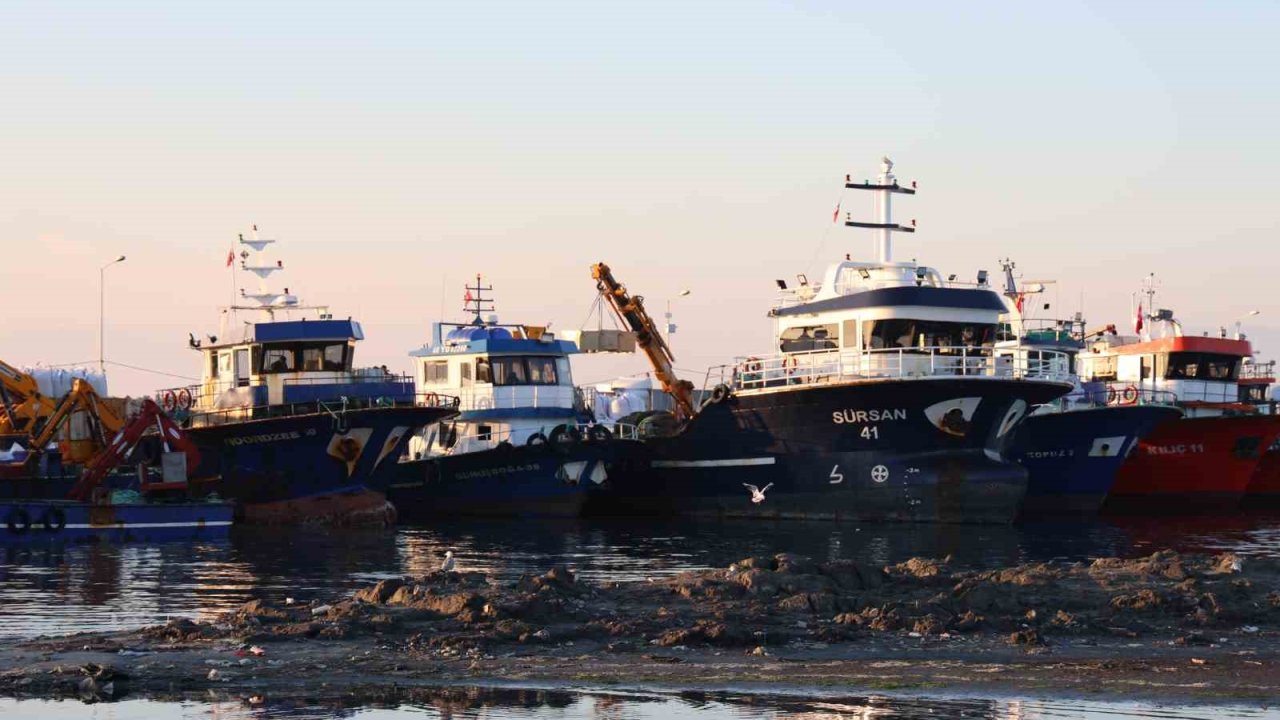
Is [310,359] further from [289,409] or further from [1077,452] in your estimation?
[1077,452]

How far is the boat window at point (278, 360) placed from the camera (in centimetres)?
4459

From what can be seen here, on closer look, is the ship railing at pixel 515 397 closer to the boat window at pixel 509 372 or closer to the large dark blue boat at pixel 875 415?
the boat window at pixel 509 372

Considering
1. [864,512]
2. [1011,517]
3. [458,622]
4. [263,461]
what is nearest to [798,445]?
[864,512]

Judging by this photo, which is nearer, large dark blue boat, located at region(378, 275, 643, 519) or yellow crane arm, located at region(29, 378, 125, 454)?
yellow crane arm, located at region(29, 378, 125, 454)

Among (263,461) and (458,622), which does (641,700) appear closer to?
(458,622)

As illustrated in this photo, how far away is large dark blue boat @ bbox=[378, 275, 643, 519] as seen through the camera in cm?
4597

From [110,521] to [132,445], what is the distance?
2341 mm

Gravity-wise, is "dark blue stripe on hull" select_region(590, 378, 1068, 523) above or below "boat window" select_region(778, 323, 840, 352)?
below

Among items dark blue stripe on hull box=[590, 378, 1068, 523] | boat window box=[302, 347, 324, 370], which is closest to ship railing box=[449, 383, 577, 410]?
boat window box=[302, 347, 324, 370]

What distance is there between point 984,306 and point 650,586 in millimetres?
21532

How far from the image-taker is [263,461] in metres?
42.5

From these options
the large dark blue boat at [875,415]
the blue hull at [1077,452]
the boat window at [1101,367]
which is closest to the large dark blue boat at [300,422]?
the large dark blue boat at [875,415]

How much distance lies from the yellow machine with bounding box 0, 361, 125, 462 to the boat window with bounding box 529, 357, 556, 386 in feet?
37.2

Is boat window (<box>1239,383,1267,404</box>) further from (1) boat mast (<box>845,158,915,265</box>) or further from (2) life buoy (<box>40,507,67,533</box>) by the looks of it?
(2) life buoy (<box>40,507,67,533</box>)
